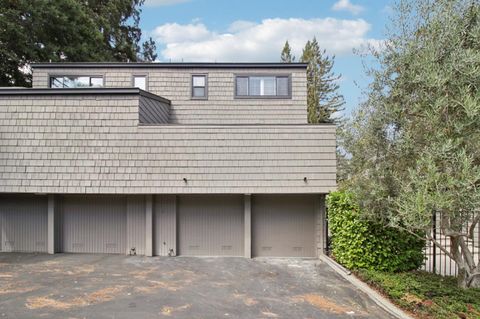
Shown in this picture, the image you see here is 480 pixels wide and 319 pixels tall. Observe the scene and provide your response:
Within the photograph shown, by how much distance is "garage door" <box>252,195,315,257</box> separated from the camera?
1158cm

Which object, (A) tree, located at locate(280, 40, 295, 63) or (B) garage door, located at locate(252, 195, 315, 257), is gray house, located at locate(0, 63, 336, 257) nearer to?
(B) garage door, located at locate(252, 195, 315, 257)

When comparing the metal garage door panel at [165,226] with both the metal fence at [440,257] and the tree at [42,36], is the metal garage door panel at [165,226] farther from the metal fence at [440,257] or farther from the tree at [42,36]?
the tree at [42,36]

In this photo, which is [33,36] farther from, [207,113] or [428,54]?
[428,54]

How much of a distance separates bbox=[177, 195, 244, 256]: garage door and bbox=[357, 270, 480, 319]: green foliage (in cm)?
447

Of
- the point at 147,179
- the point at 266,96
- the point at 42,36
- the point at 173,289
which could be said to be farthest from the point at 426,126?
the point at 42,36

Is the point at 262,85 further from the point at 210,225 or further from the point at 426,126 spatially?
the point at 426,126

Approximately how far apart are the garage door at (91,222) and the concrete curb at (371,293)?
259 inches

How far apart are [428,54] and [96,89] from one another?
8905 millimetres

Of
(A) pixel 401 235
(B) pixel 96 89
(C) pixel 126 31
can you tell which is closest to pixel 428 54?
(A) pixel 401 235

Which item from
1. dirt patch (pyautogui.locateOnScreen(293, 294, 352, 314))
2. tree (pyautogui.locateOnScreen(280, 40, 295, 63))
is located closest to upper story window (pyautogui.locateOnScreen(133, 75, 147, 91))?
dirt patch (pyautogui.locateOnScreen(293, 294, 352, 314))

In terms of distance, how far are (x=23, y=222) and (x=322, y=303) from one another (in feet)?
32.6

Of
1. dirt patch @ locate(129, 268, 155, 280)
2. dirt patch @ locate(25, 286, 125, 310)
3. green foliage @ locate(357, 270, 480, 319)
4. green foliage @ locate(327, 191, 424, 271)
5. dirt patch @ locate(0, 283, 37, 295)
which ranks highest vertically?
green foliage @ locate(327, 191, 424, 271)

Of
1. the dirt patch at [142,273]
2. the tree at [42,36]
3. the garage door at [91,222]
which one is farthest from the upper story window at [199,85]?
the tree at [42,36]

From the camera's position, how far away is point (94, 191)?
10.8 m
